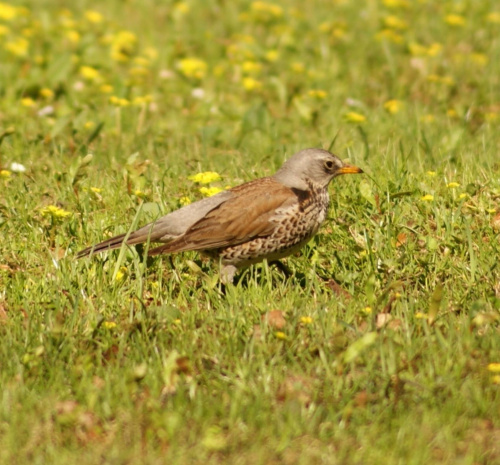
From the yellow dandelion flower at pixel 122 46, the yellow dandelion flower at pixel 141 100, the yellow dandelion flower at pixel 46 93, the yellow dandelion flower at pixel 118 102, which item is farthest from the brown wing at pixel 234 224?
the yellow dandelion flower at pixel 122 46

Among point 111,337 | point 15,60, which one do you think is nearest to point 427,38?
point 15,60

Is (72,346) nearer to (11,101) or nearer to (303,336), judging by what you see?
(303,336)

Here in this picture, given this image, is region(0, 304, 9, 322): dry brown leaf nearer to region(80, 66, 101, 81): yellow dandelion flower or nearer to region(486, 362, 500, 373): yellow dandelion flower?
region(486, 362, 500, 373): yellow dandelion flower

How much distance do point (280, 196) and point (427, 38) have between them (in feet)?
20.0

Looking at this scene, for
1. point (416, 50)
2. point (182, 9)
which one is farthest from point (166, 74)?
point (416, 50)

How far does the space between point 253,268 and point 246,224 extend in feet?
1.65

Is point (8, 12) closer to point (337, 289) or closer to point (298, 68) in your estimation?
point (298, 68)

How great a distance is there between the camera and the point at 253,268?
704 cm

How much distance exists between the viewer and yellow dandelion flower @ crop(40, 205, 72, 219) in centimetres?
684

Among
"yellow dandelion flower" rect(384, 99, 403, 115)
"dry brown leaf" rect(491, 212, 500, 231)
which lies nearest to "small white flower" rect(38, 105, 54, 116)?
"yellow dandelion flower" rect(384, 99, 403, 115)

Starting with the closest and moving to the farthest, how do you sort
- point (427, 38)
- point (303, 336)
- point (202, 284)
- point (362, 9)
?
point (303, 336), point (202, 284), point (427, 38), point (362, 9)

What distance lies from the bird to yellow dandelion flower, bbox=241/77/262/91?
3520mm

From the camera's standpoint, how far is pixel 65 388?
512 centimetres

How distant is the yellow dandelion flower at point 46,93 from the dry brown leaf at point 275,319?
522 centimetres
